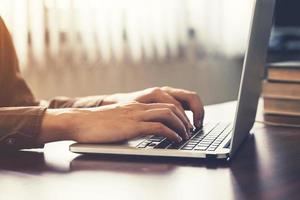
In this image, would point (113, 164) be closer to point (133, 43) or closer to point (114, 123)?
point (114, 123)

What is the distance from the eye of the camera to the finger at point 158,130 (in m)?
0.88

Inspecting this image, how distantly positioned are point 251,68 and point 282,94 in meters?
0.40

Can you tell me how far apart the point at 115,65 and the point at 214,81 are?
2.91 ft

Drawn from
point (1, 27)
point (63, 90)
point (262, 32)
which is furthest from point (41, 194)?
point (63, 90)

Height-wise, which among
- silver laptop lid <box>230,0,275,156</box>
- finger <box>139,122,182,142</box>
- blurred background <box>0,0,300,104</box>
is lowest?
blurred background <box>0,0,300,104</box>

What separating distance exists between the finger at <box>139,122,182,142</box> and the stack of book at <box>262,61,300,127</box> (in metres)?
0.40

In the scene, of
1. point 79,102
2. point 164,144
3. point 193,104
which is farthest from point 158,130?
point 79,102

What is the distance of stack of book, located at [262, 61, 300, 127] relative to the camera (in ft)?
4.11

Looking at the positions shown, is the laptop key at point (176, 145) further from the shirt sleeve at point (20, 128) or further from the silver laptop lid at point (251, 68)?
the shirt sleeve at point (20, 128)

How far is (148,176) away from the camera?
739 millimetres

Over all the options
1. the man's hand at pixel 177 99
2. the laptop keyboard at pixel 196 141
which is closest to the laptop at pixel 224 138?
the laptop keyboard at pixel 196 141

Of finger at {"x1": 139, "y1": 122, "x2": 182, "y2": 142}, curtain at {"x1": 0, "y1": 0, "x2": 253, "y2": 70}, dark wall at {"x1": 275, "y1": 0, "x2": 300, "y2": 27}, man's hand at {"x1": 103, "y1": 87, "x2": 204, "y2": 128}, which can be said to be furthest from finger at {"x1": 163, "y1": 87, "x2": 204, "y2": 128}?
dark wall at {"x1": 275, "y1": 0, "x2": 300, "y2": 27}

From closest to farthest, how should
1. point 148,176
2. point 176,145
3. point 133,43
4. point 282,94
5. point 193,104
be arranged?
point 148,176 < point 176,145 < point 193,104 < point 282,94 < point 133,43

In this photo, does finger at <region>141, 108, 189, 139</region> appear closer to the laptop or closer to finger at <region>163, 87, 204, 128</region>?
the laptop
